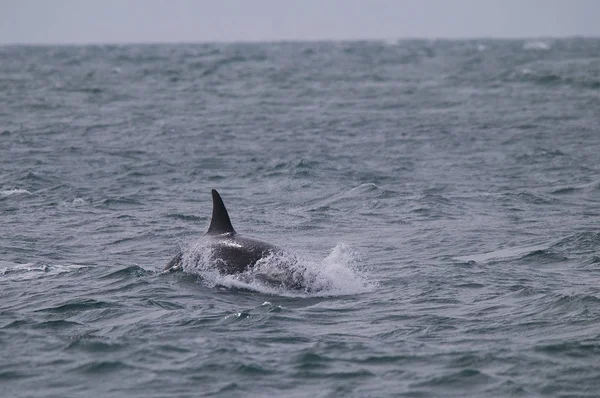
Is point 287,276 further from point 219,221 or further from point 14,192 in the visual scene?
point 14,192

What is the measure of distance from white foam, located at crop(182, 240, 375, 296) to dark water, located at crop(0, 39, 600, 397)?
42mm

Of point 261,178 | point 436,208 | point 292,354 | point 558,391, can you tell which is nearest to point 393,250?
point 436,208

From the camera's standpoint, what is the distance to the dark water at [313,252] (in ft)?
36.9

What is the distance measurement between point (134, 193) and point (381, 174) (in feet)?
20.5

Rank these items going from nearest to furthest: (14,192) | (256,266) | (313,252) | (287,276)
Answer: (287,276) → (256,266) → (313,252) → (14,192)

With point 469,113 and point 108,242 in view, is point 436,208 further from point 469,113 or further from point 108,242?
point 469,113

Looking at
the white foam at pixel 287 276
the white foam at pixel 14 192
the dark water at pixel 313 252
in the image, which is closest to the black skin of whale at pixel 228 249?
the white foam at pixel 287 276

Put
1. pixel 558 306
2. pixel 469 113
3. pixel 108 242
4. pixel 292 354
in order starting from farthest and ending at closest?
pixel 469 113, pixel 108 242, pixel 558 306, pixel 292 354

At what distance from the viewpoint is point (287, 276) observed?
15016 millimetres

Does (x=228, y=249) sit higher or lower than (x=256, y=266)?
higher

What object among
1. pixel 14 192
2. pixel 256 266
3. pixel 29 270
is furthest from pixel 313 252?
pixel 14 192

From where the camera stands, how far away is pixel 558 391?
412 inches

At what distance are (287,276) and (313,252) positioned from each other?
237 cm

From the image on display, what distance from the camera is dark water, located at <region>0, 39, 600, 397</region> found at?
36.9 feet
